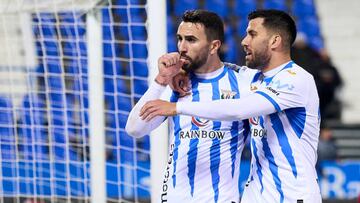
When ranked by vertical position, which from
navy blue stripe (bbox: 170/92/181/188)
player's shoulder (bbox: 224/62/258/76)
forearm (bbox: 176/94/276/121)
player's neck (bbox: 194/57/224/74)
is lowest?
navy blue stripe (bbox: 170/92/181/188)

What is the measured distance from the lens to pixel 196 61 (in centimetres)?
503

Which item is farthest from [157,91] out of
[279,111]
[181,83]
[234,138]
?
[279,111]

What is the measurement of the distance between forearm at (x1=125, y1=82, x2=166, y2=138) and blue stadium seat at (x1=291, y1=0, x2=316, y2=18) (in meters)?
8.53

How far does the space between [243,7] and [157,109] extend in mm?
8575

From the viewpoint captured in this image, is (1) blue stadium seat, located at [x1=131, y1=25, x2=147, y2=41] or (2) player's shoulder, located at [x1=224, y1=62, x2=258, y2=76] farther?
(1) blue stadium seat, located at [x1=131, y1=25, x2=147, y2=41]

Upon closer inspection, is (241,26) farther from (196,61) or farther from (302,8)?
(196,61)

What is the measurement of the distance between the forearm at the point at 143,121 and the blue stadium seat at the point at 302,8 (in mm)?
8534

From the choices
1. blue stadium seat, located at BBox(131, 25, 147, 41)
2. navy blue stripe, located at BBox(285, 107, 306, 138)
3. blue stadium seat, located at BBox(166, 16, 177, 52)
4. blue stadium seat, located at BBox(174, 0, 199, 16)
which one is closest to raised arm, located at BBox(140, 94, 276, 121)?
navy blue stripe, located at BBox(285, 107, 306, 138)

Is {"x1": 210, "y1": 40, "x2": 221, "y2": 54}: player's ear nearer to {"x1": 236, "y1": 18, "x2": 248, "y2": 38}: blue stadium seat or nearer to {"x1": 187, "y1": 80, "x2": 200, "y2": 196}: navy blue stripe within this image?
{"x1": 187, "y1": 80, "x2": 200, "y2": 196}: navy blue stripe

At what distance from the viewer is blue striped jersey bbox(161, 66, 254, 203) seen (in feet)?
16.6

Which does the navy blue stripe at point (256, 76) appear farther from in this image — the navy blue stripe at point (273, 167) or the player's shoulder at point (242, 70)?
the navy blue stripe at point (273, 167)

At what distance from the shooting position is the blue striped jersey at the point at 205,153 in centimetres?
505

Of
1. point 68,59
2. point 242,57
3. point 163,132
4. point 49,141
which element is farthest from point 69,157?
point 242,57

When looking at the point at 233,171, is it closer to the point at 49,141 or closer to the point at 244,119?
the point at 244,119
